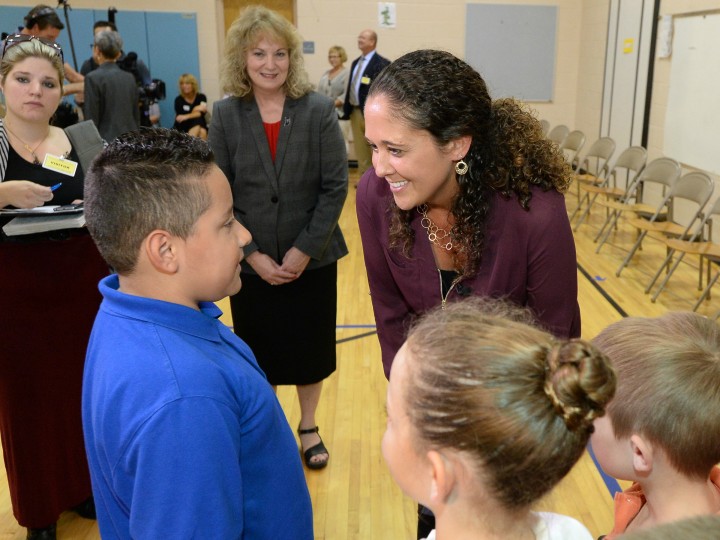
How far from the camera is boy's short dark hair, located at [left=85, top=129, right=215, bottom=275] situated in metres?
1.13

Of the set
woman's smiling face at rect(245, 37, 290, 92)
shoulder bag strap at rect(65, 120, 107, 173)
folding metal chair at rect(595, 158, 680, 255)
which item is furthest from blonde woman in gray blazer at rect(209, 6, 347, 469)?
folding metal chair at rect(595, 158, 680, 255)

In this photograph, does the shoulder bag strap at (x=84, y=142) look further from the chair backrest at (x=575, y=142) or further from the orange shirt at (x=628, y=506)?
the chair backrest at (x=575, y=142)

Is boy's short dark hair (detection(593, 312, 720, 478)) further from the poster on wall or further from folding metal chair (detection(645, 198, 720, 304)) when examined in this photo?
the poster on wall

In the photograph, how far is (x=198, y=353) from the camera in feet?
3.57

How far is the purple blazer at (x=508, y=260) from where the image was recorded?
1538 millimetres

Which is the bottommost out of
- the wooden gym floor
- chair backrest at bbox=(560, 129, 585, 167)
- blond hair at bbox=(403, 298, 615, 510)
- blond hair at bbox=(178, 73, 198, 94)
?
the wooden gym floor

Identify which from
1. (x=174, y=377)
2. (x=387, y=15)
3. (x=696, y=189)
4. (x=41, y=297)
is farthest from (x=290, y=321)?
(x=387, y=15)

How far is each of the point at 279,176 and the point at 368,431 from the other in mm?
1260

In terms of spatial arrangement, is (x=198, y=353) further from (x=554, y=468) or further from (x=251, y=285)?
(x=251, y=285)

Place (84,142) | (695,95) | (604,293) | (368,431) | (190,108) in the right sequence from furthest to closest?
(190,108) → (695,95) → (604,293) → (368,431) → (84,142)

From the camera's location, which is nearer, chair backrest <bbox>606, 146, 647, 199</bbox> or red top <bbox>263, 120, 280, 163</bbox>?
red top <bbox>263, 120, 280, 163</bbox>

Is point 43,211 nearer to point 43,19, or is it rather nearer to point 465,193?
point 465,193

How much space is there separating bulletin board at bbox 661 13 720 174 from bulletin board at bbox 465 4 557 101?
310cm

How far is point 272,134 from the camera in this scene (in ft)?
8.30
